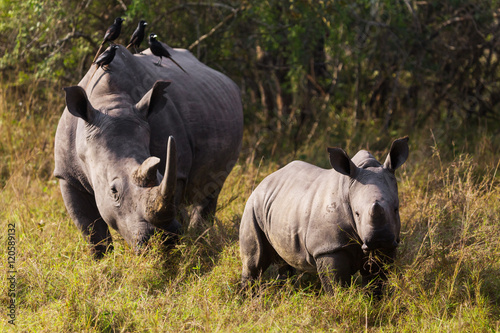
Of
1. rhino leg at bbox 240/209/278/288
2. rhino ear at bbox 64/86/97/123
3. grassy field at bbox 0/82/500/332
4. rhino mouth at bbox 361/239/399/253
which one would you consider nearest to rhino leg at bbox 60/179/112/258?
grassy field at bbox 0/82/500/332

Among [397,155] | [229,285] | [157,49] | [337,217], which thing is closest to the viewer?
[337,217]

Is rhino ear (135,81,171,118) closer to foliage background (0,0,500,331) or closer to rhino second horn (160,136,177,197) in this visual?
rhino second horn (160,136,177,197)

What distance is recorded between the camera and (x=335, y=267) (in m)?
3.69

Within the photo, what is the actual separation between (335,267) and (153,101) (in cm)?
197

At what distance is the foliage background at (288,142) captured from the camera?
12.7ft

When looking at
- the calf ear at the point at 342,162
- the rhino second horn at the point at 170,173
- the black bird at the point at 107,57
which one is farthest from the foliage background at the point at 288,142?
the black bird at the point at 107,57

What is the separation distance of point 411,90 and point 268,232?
248 inches

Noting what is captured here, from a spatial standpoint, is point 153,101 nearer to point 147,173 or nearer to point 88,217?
point 147,173

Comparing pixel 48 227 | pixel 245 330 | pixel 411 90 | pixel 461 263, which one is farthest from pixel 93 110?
pixel 411 90

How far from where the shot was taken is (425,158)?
23.2 ft

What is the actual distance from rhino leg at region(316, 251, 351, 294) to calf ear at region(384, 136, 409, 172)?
556 millimetres

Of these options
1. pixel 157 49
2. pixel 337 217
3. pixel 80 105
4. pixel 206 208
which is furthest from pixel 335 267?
pixel 157 49

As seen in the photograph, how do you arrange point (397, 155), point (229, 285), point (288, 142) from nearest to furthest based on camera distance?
point (397, 155) < point (229, 285) < point (288, 142)

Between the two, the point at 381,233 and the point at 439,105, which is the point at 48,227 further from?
the point at 439,105
